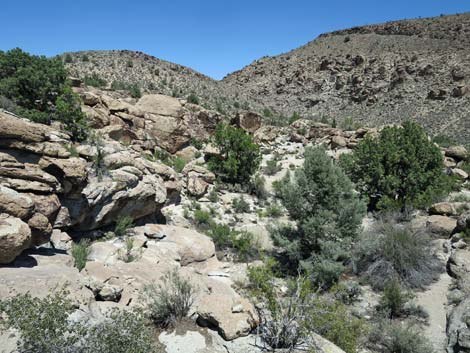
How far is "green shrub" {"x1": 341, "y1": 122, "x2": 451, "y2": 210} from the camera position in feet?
50.2

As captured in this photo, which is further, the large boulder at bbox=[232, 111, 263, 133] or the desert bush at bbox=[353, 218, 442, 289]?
the large boulder at bbox=[232, 111, 263, 133]

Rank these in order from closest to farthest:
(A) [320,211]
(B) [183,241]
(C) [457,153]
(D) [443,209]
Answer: (B) [183,241] < (A) [320,211] < (D) [443,209] < (C) [457,153]

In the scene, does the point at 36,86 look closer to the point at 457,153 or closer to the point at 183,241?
the point at 183,241

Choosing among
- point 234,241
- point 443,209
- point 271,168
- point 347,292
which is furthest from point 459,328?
point 271,168

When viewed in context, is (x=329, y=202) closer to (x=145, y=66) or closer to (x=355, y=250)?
(x=355, y=250)

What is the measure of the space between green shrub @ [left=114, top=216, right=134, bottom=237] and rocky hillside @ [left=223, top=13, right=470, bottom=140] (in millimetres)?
31504

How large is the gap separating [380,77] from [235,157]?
36519 millimetres

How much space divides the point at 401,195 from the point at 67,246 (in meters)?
14.1

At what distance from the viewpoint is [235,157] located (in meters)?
17.6

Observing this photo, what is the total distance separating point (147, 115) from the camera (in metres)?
18.7

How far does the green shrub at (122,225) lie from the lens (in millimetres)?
10195

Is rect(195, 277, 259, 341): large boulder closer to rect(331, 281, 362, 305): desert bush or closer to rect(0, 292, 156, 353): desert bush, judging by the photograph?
rect(0, 292, 156, 353): desert bush

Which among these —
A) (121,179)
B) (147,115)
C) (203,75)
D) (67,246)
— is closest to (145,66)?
(203,75)

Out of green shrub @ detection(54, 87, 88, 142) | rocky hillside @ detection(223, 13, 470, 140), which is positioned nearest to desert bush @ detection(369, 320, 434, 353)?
green shrub @ detection(54, 87, 88, 142)
